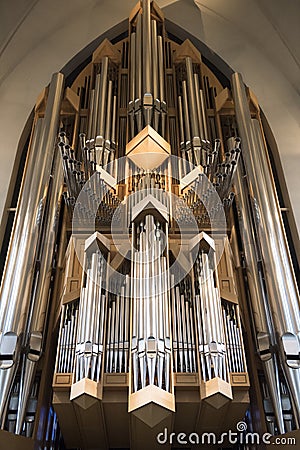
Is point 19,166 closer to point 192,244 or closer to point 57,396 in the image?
point 192,244

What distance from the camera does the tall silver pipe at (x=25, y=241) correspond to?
208 inches

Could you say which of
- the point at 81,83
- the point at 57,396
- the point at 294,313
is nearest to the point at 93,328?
A: the point at 57,396

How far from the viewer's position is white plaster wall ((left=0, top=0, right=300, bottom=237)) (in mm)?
8688

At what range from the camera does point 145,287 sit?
18.2ft

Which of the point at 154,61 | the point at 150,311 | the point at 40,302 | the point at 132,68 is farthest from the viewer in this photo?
the point at 132,68

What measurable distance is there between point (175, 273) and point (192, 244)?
0.46m

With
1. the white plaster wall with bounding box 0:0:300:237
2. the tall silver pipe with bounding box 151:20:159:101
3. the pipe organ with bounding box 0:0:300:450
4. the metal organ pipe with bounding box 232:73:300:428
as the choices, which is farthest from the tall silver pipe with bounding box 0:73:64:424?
the metal organ pipe with bounding box 232:73:300:428

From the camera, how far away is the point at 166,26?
10.1 metres

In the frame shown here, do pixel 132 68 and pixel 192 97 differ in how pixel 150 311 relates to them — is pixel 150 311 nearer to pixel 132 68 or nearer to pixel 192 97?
pixel 192 97

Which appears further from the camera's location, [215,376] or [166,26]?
[166,26]

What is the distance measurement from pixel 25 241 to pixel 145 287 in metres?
1.56

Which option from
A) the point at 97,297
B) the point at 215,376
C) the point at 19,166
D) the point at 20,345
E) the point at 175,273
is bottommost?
the point at 215,376

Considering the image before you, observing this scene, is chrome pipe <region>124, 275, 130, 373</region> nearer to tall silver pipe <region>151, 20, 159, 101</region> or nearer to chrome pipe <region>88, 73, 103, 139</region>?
chrome pipe <region>88, 73, 103, 139</region>

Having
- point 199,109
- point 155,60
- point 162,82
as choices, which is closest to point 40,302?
point 199,109
